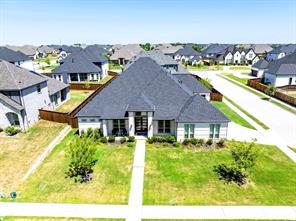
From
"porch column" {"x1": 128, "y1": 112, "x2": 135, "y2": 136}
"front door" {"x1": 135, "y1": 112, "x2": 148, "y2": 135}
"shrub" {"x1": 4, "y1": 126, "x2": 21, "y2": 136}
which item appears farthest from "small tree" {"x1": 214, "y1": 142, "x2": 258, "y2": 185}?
"shrub" {"x1": 4, "y1": 126, "x2": 21, "y2": 136}

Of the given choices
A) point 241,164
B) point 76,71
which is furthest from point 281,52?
point 241,164

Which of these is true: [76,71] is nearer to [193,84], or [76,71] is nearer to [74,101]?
[74,101]

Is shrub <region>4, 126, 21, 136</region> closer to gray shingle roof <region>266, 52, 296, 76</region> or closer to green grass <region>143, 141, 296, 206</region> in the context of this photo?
green grass <region>143, 141, 296, 206</region>

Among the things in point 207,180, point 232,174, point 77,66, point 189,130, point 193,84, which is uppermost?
point 77,66

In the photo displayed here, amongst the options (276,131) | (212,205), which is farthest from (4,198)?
(276,131)

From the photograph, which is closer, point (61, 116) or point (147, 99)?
point (147, 99)

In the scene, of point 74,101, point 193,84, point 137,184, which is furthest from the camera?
point 74,101

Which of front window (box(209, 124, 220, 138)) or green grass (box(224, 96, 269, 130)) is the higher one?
front window (box(209, 124, 220, 138))

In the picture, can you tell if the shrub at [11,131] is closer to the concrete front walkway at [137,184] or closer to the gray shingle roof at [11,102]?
the gray shingle roof at [11,102]
